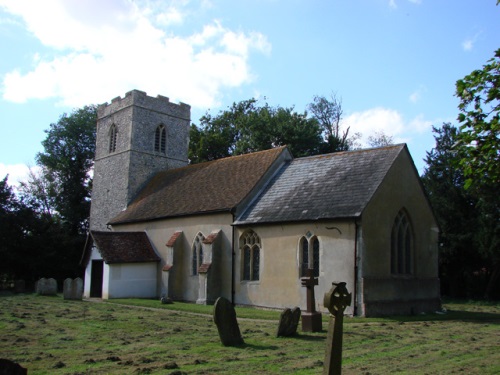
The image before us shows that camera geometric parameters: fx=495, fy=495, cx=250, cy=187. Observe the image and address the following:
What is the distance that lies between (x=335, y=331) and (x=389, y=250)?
1482 cm

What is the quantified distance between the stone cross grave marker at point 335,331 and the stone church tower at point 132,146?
92.3 feet

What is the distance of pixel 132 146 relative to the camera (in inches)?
1395

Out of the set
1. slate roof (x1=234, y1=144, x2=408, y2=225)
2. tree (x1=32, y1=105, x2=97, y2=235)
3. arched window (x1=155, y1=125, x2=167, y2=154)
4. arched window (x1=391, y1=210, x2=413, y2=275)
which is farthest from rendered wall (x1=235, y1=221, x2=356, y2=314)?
tree (x1=32, y1=105, x2=97, y2=235)

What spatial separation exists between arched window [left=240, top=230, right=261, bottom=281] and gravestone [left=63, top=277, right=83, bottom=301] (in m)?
8.93

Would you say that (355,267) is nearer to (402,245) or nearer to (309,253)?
(309,253)

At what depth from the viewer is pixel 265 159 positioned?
A: 92.6 feet

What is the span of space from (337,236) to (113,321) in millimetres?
9548

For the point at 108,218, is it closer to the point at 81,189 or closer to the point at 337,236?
the point at 81,189

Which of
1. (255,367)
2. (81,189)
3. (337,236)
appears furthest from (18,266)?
(255,367)

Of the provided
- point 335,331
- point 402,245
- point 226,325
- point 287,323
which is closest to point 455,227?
point 402,245

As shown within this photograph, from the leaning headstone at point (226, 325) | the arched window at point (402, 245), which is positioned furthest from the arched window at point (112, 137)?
the leaning headstone at point (226, 325)

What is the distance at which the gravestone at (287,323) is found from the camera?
1347cm

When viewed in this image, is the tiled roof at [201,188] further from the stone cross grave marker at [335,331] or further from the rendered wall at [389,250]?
the stone cross grave marker at [335,331]

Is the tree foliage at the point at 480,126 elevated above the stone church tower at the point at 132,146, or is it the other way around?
the stone church tower at the point at 132,146
